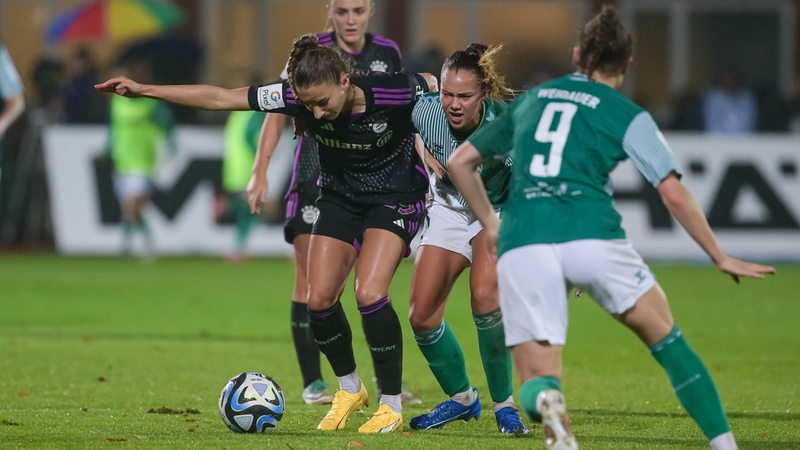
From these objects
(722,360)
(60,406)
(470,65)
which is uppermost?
(470,65)

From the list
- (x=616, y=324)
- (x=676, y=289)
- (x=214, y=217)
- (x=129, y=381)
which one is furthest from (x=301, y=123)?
(x=214, y=217)

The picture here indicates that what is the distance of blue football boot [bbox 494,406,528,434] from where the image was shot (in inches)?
284

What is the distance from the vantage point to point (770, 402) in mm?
8641

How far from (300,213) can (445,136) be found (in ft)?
5.71

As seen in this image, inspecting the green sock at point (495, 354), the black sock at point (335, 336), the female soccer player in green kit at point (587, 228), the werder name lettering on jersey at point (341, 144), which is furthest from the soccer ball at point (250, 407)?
the female soccer player in green kit at point (587, 228)

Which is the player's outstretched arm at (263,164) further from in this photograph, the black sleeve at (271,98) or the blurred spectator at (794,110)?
the blurred spectator at (794,110)

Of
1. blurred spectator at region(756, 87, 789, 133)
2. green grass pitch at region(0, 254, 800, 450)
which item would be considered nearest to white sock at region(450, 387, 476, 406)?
green grass pitch at region(0, 254, 800, 450)

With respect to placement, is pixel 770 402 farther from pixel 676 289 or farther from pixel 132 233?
pixel 132 233

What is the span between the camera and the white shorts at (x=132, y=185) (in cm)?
1877

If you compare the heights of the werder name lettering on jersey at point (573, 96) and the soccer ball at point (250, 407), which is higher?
the werder name lettering on jersey at point (573, 96)

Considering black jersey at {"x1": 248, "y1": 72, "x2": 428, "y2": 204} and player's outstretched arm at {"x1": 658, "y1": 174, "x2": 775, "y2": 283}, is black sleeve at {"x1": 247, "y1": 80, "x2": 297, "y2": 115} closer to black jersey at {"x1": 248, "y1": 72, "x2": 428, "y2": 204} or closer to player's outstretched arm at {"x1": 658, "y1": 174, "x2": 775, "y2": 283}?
black jersey at {"x1": 248, "y1": 72, "x2": 428, "y2": 204}

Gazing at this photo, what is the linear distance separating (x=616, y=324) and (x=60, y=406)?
6.51 meters

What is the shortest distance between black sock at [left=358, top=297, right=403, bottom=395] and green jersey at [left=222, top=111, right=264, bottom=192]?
11.2 metres

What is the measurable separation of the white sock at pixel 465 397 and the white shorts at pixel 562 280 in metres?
1.91
